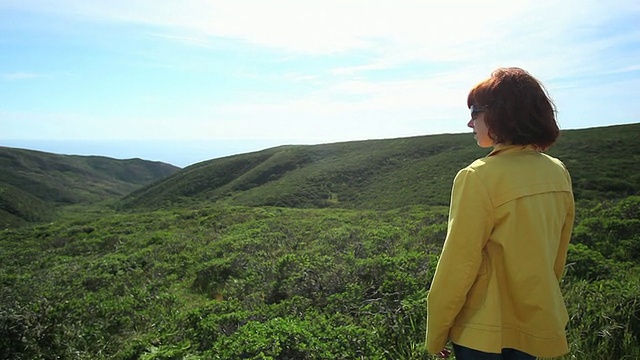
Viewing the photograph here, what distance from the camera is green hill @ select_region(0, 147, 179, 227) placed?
53353 mm

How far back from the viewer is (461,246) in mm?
2143

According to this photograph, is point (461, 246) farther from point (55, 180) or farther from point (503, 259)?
point (55, 180)

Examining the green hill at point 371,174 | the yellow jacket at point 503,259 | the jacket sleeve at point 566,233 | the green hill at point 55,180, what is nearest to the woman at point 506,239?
the yellow jacket at point 503,259

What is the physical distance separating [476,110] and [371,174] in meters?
52.6

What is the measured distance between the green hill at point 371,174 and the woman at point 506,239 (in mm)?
33248

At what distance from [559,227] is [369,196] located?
43346mm

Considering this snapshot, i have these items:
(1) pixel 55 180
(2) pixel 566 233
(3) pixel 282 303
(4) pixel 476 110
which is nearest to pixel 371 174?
(3) pixel 282 303

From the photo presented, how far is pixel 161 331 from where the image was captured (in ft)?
18.7

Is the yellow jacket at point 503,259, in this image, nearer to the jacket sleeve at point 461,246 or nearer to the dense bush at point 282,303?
the jacket sleeve at point 461,246

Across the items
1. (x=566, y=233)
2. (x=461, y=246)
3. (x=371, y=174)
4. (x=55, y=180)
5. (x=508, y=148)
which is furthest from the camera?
(x=55, y=180)

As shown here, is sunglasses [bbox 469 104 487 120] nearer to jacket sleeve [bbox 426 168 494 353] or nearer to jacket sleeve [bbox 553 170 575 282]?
jacket sleeve [bbox 426 168 494 353]

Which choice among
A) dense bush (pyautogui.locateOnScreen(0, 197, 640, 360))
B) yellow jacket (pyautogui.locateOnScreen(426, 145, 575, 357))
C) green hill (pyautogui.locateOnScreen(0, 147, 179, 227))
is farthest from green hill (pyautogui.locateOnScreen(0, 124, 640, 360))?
green hill (pyautogui.locateOnScreen(0, 147, 179, 227))

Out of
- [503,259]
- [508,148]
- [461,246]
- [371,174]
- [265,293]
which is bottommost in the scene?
[371,174]

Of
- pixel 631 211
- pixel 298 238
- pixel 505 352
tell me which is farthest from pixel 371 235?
pixel 505 352
